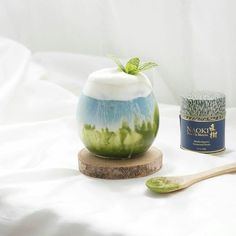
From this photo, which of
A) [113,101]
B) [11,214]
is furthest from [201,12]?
[11,214]

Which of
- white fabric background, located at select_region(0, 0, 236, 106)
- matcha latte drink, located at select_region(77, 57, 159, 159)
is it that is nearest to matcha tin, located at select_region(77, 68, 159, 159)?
matcha latte drink, located at select_region(77, 57, 159, 159)

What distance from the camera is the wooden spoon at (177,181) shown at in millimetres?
750

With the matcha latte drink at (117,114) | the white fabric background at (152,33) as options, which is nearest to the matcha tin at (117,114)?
the matcha latte drink at (117,114)

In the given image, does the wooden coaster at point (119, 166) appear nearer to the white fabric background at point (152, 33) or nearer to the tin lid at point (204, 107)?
the tin lid at point (204, 107)

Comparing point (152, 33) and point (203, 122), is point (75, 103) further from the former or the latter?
point (203, 122)

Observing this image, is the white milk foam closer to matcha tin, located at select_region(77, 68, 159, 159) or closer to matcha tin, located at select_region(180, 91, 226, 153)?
matcha tin, located at select_region(77, 68, 159, 159)

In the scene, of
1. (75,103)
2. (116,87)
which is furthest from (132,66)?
(75,103)

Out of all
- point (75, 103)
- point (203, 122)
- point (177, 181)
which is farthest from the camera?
point (75, 103)

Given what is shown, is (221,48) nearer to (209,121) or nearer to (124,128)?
(209,121)

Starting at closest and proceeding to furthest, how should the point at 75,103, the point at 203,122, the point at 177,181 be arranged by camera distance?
1. the point at 177,181
2. the point at 203,122
3. the point at 75,103

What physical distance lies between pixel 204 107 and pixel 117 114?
15cm

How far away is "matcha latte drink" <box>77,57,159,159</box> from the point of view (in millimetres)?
795

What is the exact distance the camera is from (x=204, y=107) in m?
0.89

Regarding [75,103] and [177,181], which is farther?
[75,103]
